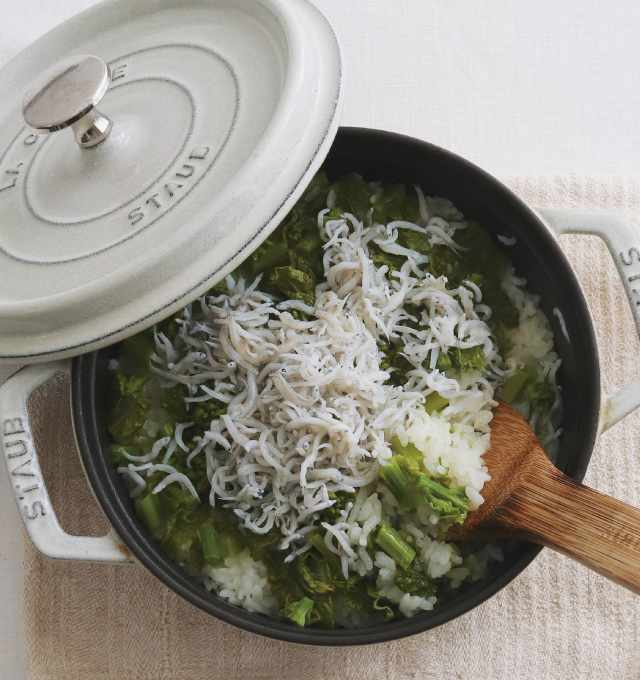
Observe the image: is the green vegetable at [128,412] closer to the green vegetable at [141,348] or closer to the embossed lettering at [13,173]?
the green vegetable at [141,348]

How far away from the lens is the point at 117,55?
5.86 feet

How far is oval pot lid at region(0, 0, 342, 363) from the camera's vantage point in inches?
56.0

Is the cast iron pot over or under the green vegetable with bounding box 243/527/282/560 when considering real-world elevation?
over

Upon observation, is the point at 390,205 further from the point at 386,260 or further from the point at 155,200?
the point at 155,200

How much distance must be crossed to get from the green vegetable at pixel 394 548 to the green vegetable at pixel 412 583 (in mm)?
26

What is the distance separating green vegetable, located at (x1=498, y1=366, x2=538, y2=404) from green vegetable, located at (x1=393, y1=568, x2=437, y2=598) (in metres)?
0.55

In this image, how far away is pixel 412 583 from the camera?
1.73 metres

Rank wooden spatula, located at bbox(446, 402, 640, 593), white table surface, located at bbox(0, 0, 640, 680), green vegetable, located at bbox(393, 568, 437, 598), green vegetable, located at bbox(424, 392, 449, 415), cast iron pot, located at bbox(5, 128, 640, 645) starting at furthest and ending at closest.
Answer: white table surface, located at bbox(0, 0, 640, 680)
green vegetable, located at bbox(424, 392, 449, 415)
green vegetable, located at bbox(393, 568, 437, 598)
cast iron pot, located at bbox(5, 128, 640, 645)
wooden spatula, located at bbox(446, 402, 640, 593)

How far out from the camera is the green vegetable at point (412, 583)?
5.67ft

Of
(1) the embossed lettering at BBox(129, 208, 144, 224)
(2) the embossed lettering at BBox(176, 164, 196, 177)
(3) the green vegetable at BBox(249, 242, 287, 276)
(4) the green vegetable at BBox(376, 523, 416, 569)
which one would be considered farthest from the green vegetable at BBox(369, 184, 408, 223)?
(4) the green vegetable at BBox(376, 523, 416, 569)

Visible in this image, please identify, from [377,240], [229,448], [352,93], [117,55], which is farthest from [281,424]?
[352,93]

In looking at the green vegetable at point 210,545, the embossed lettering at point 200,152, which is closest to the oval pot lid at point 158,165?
the embossed lettering at point 200,152

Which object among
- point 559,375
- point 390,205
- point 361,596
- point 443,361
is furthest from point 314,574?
point 390,205

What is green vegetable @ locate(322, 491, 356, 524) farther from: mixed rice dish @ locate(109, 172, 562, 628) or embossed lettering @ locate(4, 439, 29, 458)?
embossed lettering @ locate(4, 439, 29, 458)
